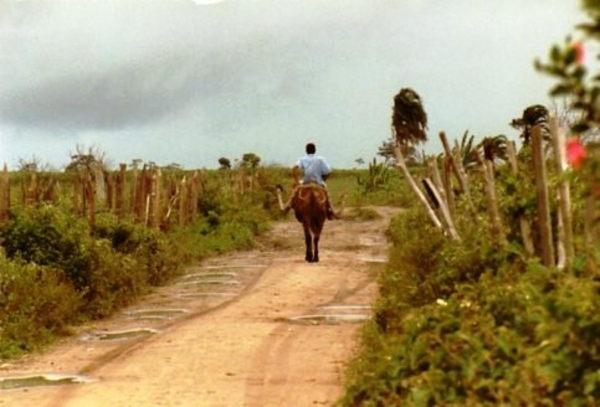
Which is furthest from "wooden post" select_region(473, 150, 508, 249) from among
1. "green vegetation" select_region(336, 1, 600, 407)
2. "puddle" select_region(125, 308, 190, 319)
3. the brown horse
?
the brown horse

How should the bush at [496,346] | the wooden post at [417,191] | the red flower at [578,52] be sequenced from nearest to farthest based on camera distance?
the red flower at [578,52] → the bush at [496,346] → the wooden post at [417,191]

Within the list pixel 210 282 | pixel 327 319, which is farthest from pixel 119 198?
pixel 327 319

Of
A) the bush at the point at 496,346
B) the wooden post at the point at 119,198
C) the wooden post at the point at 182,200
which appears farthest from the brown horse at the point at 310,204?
the bush at the point at 496,346

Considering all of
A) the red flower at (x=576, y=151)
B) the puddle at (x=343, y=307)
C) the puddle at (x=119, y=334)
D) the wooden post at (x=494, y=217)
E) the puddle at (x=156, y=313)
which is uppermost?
the red flower at (x=576, y=151)

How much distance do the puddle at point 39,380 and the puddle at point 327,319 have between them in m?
3.17

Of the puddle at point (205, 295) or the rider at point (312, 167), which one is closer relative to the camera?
the puddle at point (205, 295)

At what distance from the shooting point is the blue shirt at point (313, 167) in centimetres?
1684

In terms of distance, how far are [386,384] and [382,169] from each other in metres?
28.9

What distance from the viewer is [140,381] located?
29.0 feet

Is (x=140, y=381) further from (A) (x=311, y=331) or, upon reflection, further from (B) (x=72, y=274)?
(B) (x=72, y=274)

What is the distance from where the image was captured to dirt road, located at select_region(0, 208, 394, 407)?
27.2 ft

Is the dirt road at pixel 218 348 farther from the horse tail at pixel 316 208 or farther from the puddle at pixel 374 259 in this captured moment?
the puddle at pixel 374 259

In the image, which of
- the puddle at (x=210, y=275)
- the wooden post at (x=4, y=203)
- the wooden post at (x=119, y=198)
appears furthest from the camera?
the wooden post at (x=119, y=198)

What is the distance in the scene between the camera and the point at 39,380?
9.27 m
